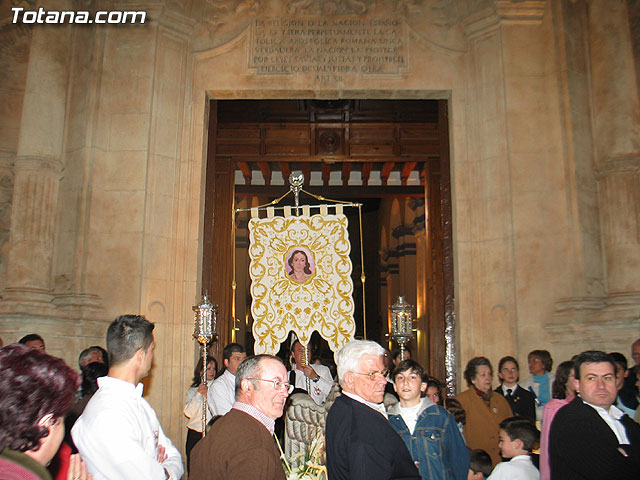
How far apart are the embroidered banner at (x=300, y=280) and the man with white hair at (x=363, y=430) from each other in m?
3.70

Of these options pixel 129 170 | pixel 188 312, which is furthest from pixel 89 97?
pixel 188 312

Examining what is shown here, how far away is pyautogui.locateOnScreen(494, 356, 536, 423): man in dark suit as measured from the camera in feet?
17.3

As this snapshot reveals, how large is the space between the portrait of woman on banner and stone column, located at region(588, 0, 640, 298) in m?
3.16

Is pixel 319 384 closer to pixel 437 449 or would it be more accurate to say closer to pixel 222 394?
pixel 222 394

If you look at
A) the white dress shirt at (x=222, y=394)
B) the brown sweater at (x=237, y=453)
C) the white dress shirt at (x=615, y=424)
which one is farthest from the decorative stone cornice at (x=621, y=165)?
the brown sweater at (x=237, y=453)

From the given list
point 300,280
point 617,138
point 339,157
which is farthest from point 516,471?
point 339,157

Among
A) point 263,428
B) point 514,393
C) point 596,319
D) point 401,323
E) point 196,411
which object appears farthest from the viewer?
point 401,323

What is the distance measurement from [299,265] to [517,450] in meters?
3.77

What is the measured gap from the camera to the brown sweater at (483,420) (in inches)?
181

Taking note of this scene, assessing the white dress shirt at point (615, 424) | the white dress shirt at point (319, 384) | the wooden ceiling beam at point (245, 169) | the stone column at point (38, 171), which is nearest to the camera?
the white dress shirt at point (615, 424)

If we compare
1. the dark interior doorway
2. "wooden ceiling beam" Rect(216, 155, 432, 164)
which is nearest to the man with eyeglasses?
the dark interior doorway

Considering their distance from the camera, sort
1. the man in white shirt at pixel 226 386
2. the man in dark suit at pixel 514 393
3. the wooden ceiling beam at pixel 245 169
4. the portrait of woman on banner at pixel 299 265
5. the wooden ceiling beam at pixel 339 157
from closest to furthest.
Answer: the man in dark suit at pixel 514 393
the man in white shirt at pixel 226 386
the portrait of woman on banner at pixel 299 265
the wooden ceiling beam at pixel 339 157
the wooden ceiling beam at pixel 245 169

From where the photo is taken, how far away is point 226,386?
5.49 metres

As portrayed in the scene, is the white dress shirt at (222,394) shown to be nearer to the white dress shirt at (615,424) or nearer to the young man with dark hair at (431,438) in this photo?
the young man with dark hair at (431,438)
